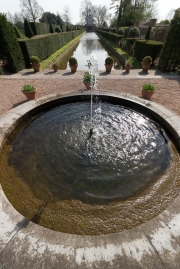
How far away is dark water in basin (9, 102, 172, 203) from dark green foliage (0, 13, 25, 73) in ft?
25.8

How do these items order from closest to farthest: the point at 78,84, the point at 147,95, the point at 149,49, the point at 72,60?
the point at 147,95 → the point at 78,84 → the point at 72,60 → the point at 149,49

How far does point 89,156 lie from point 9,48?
11028 millimetres

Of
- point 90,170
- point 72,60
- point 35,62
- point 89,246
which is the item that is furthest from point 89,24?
point 89,246

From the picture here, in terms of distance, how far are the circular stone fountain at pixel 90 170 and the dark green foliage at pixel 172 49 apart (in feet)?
25.2

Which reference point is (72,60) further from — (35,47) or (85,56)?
(85,56)

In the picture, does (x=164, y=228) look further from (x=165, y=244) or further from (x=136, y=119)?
(x=136, y=119)

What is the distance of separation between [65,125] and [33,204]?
9.62 ft

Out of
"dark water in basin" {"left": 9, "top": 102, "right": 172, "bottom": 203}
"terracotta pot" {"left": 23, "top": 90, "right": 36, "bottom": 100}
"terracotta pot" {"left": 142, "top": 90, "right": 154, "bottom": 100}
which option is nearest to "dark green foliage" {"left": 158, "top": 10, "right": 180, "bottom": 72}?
"terracotta pot" {"left": 142, "top": 90, "right": 154, "bottom": 100}

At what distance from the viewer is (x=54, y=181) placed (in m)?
3.35

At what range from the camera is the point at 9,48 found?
10.4 meters

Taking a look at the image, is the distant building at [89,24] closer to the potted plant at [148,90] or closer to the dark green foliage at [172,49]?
the dark green foliage at [172,49]

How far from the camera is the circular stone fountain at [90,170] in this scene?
9.01 ft

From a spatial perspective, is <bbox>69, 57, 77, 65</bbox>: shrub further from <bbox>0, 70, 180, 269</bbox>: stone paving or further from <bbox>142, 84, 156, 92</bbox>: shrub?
<bbox>0, 70, 180, 269</bbox>: stone paving

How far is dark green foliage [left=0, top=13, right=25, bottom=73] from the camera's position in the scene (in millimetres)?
9870
